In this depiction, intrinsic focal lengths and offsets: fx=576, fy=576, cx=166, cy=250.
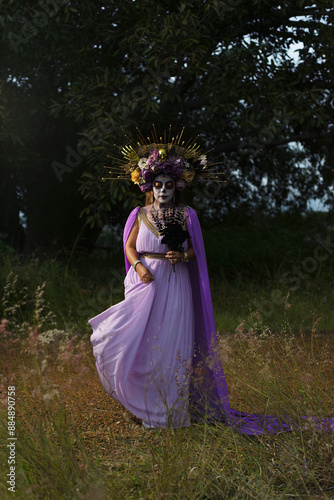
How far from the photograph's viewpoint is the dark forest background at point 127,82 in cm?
759

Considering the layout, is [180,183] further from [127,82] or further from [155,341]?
[127,82]

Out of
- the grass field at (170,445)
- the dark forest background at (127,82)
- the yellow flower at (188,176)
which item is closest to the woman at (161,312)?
the yellow flower at (188,176)

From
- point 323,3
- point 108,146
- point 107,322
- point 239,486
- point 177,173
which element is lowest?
point 239,486

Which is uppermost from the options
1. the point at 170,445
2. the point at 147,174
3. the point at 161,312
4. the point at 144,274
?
the point at 147,174

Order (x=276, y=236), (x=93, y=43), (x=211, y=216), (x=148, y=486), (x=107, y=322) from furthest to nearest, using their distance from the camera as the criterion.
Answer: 1. (x=211, y=216)
2. (x=276, y=236)
3. (x=93, y=43)
4. (x=107, y=322)
5. (x=148, y=486)

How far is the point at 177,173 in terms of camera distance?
4.30 metres

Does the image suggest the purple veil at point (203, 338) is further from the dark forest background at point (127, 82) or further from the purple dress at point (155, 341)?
the dark forest background at point (127, 82)

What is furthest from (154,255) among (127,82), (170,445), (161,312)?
(127,82)

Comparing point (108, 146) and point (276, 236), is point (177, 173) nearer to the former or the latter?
point (108, 146)

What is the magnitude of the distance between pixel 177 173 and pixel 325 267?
6849 mm

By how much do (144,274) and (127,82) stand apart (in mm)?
4195

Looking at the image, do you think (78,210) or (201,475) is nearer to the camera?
(201,475)

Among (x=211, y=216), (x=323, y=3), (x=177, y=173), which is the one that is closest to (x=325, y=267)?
(x=211, y=216)

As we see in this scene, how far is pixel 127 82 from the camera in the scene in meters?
7.61
